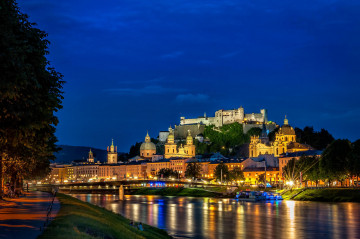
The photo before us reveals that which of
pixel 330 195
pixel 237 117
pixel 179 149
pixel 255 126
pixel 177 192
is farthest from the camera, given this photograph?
pixel 237 117

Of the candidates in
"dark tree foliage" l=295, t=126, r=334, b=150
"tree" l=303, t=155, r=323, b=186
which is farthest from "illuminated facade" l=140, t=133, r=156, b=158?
A: "tree" l=303, t=155, r=323, b=186

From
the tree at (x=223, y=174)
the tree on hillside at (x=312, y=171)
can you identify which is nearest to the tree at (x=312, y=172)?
the tree on hillside at (x=312, y=171)

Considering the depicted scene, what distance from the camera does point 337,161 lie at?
71.9m

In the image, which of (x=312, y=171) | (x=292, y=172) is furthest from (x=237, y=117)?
(x=312, y=171)

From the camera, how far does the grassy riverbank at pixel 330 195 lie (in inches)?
2513

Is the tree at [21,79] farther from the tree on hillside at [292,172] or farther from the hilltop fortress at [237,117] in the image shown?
the hilltop fortress at [237,117]

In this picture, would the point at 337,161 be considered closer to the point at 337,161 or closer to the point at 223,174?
the point at 337,161

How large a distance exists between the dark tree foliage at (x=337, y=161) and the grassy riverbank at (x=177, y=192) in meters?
25.6

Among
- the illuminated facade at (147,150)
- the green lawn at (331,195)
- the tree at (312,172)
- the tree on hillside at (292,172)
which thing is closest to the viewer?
the green lawn at (331,195)

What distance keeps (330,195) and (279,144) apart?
7776 centimetres

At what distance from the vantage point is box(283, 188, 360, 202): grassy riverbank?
2513 inches

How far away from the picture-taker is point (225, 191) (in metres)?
95.8

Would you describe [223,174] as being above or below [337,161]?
below

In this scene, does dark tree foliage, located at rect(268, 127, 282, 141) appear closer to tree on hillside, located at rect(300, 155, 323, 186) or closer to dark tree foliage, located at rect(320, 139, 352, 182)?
tree on hillside, located at rect(300, 155, 323, 186)
